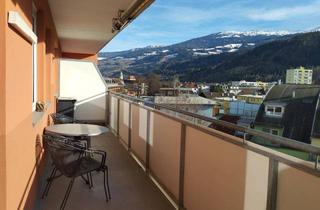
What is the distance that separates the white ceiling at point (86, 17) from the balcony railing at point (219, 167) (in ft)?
5.04

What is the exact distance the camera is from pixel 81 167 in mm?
3131

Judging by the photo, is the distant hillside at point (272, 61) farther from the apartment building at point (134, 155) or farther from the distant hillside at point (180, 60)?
the apartment building at point (134, 155)

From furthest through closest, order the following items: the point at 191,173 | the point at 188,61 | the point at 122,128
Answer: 1. the point at 188,61
2. the point at 122,128
3. the point at 191,173

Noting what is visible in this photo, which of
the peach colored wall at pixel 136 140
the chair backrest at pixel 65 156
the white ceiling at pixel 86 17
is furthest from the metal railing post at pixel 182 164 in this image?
the white ceiling at pixel 86 17

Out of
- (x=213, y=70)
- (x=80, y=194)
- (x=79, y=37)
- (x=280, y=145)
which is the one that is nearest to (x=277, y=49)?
(x=213, y=70)

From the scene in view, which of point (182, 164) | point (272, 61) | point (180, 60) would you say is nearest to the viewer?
point (182, 164)

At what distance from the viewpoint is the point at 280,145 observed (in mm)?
1701

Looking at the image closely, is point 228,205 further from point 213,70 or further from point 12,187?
point 213,70

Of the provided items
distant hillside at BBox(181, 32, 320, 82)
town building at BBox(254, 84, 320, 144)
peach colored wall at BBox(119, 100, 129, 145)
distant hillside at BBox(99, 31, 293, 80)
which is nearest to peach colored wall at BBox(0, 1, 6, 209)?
town building at BBox(254, 84, 320, 144)

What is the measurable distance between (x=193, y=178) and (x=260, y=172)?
1.06 m

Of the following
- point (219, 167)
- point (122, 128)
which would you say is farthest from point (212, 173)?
point (122, 128)

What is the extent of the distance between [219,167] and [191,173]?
57 cm

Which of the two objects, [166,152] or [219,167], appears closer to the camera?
[219,167]

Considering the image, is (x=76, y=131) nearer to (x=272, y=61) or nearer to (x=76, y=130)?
(x=76, y=130)
